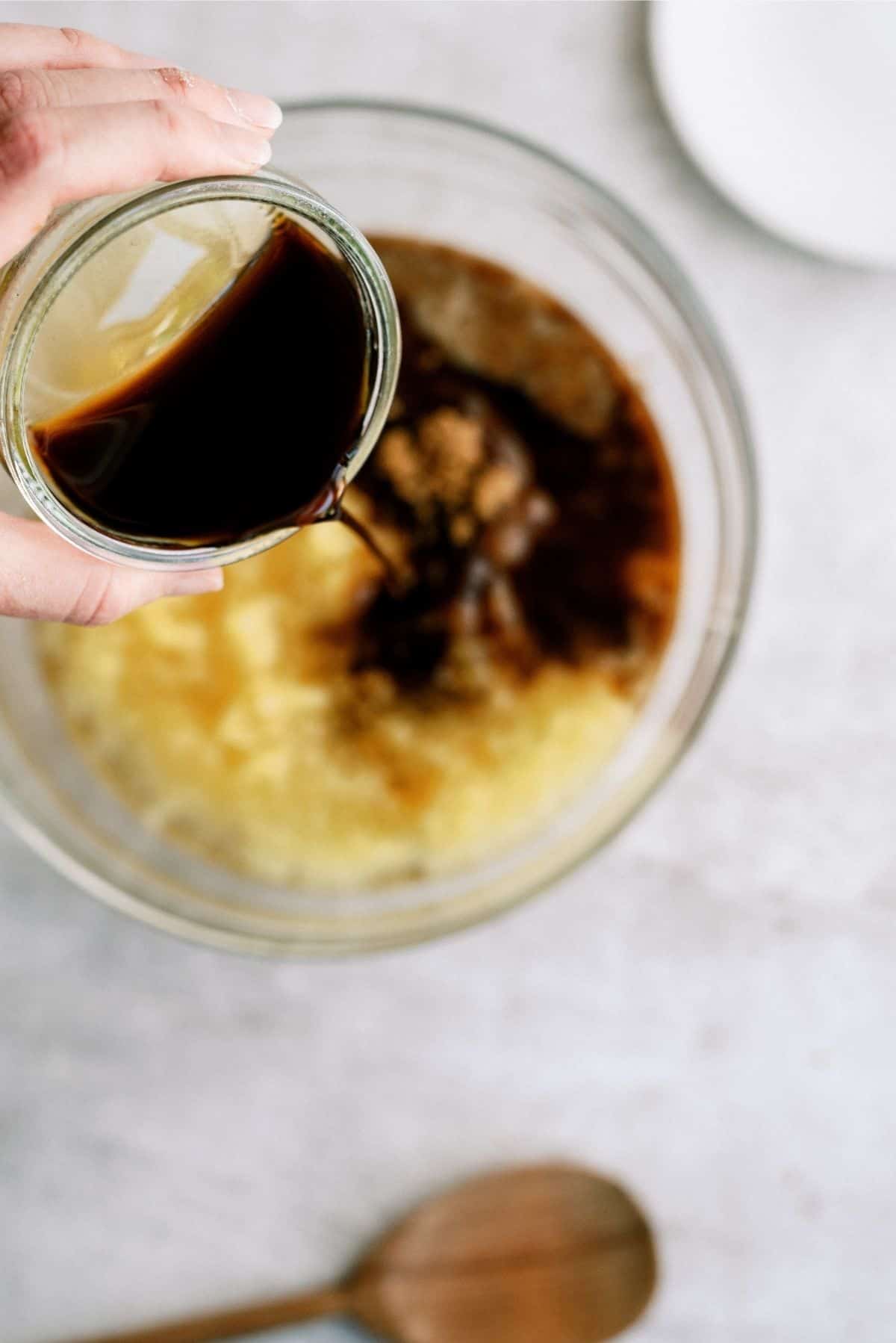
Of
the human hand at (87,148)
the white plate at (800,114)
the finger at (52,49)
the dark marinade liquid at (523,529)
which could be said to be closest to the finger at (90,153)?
the human hand at (87,148)

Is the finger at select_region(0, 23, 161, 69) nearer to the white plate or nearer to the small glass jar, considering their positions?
the small glass jar

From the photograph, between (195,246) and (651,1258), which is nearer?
(195,246)

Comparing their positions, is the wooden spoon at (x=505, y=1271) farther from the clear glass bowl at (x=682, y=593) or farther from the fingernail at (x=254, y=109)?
the fingernail at (x=254, y=109)

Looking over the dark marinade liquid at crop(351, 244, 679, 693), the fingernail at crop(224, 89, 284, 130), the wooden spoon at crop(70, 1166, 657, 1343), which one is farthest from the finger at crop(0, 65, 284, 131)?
the wooden spoon at crop(70, 1166, 657, 1343)

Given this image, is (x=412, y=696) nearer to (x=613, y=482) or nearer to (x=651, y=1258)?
(x=613, y=482)

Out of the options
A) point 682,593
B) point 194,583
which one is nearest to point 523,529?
point 682,593

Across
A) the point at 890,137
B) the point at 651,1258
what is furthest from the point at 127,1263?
the point at 890,137

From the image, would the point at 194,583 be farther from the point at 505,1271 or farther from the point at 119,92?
the point at 505,1271
